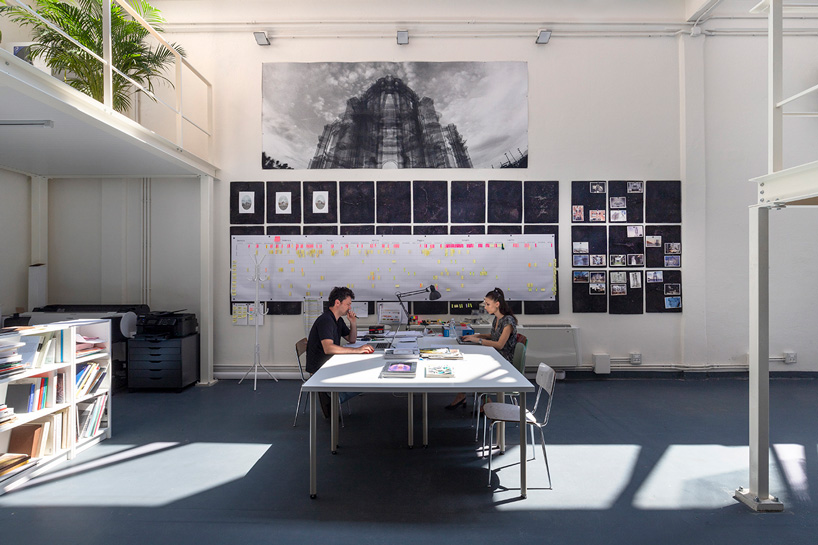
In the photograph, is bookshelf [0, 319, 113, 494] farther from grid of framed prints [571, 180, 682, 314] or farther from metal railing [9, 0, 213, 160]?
grid of framed prints [571, 180, 682, 314]

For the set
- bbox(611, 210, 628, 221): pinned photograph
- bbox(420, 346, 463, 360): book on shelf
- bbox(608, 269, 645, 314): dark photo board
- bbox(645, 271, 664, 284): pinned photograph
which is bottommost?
bbox(420, 346, 463, 360): book on shelf

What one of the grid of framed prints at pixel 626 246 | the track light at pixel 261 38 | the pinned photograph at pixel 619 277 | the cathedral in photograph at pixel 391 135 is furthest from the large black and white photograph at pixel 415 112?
the pinned photograph at pixel 619 277

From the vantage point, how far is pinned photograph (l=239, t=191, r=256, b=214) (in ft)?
18.9

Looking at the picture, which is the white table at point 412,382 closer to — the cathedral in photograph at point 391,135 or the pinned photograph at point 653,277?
the cathedral in photograph at point 391,135

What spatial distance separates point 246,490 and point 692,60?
23.0ft

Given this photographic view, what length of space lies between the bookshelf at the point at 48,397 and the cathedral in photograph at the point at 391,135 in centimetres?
350

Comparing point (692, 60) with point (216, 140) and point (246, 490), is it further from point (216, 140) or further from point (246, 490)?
point (246, 490)

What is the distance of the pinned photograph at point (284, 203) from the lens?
577 cm

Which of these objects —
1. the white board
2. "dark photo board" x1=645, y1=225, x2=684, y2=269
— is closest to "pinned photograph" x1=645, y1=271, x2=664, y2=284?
"dark photo board" x1=645, y1=225, x2=684, y2=269

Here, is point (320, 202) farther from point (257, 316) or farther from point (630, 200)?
point (630, 200)

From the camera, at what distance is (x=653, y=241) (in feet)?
18.9

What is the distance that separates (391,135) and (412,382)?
392cm

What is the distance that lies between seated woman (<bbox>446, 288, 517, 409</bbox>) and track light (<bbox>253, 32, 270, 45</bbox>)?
442 cm

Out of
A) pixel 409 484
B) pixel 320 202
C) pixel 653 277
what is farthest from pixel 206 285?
pixel 653 277
